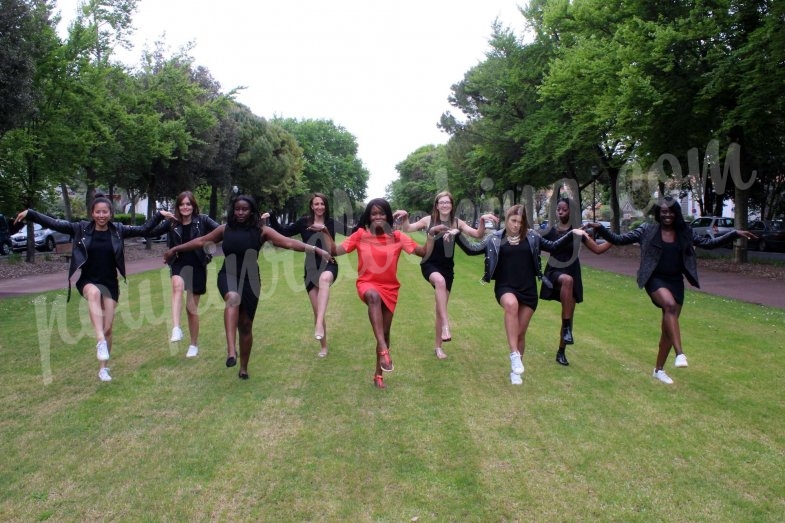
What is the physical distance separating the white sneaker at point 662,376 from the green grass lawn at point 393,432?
3.8 inches

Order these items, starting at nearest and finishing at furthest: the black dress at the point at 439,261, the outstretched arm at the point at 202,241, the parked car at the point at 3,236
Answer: the outstretched arm at the point at 202,241
the black dress at the point at 439,261
the parked car at the point at 3,236

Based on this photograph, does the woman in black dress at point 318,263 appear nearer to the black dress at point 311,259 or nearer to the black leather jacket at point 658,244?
the black dress at point 311,259

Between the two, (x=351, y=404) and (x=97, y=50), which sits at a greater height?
(x=97, y=50)

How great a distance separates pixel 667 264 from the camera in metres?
7.12

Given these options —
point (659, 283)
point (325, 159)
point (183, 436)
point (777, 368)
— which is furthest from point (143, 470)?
point (325, 159)

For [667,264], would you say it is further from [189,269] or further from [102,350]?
[102,350]

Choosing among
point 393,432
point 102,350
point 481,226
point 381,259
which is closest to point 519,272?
point 481,226

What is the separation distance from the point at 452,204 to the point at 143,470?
495 centimetres

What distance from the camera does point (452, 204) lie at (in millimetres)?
8133

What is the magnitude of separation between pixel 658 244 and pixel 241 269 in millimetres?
4749

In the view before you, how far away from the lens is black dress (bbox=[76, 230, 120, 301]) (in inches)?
283

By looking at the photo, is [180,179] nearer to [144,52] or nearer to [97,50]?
[144,52]

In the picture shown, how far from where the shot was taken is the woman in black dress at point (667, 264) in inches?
276

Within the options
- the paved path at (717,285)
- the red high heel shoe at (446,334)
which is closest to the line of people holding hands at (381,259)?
the red high heel shoe at (446,334)
